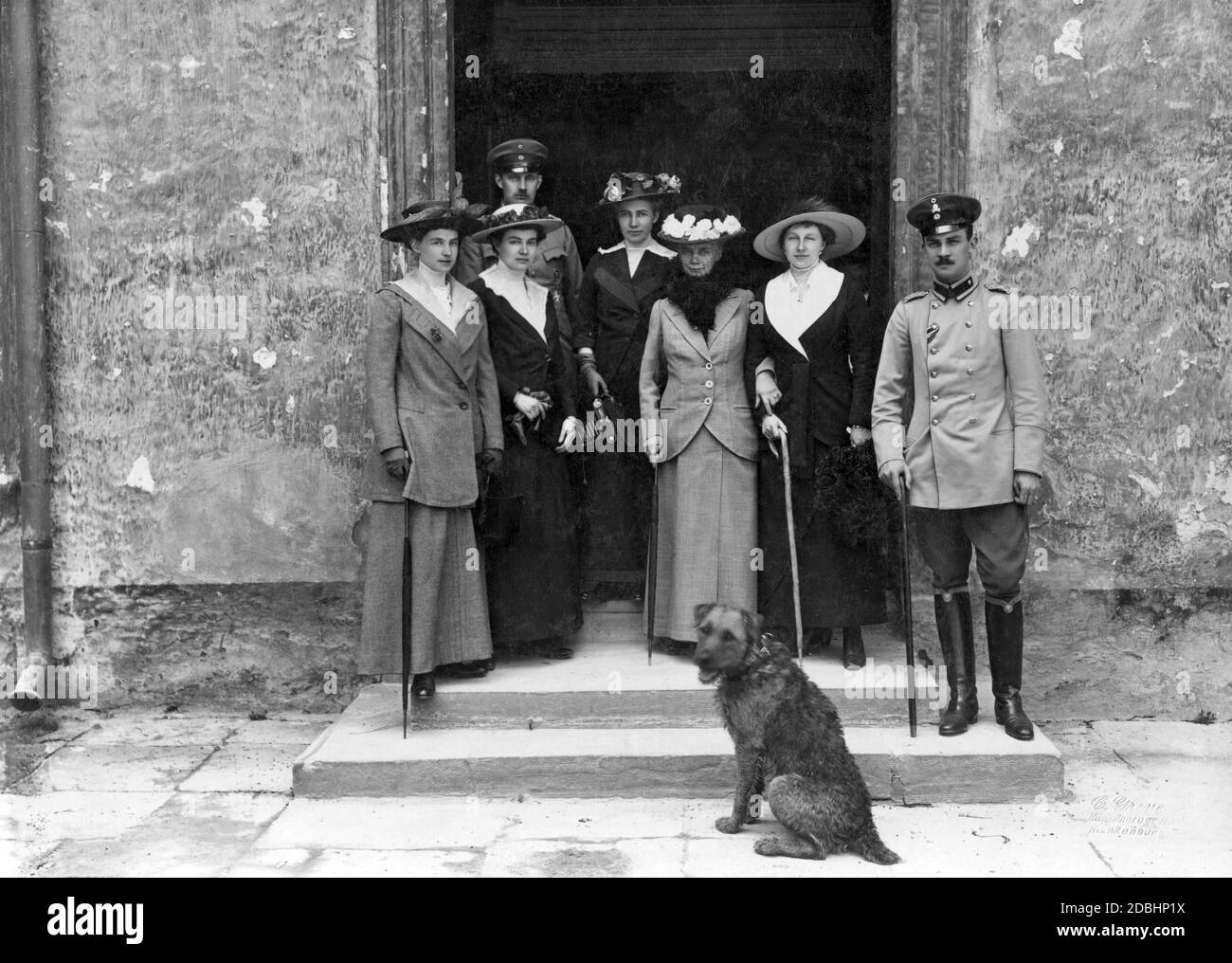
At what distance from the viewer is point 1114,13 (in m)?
6.34

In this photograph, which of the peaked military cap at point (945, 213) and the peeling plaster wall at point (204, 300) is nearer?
the peaked military cap at point (945, 213)

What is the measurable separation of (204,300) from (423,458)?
1.60 m

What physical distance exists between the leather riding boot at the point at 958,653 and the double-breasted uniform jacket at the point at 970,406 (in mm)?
429

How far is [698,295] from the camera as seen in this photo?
6.05 meters

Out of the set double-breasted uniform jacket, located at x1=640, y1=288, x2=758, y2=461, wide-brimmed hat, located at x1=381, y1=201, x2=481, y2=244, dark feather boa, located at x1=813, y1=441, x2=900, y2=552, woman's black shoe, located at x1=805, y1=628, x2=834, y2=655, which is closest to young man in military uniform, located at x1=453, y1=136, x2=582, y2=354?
wide-brimmed hat, located at x1=381, y1=201, x2=481, y2=244

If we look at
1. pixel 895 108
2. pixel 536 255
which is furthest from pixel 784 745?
pixel 895 108

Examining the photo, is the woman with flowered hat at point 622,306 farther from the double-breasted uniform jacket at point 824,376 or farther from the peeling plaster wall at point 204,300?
the peeling plaster wall at point 204,300

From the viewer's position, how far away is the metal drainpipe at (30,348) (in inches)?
251

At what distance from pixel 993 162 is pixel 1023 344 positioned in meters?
1.29

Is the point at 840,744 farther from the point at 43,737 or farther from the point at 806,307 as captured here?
the point at 43,737

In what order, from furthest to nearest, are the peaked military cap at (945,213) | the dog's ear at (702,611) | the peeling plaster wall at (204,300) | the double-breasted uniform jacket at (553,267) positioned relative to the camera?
the peeling plaster wall at (204,300), the double-breasted uniform jacket at (553,267), the peaked military cap at (945,213), the dog's ear at (702,611)

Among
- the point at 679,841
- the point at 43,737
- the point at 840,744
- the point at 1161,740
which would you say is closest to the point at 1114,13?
the point at 1161,740

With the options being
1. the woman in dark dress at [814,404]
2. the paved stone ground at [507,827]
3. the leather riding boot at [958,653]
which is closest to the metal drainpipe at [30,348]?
the paved stone ground at [507,827]

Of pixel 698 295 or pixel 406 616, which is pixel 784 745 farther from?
pixel 698 295
